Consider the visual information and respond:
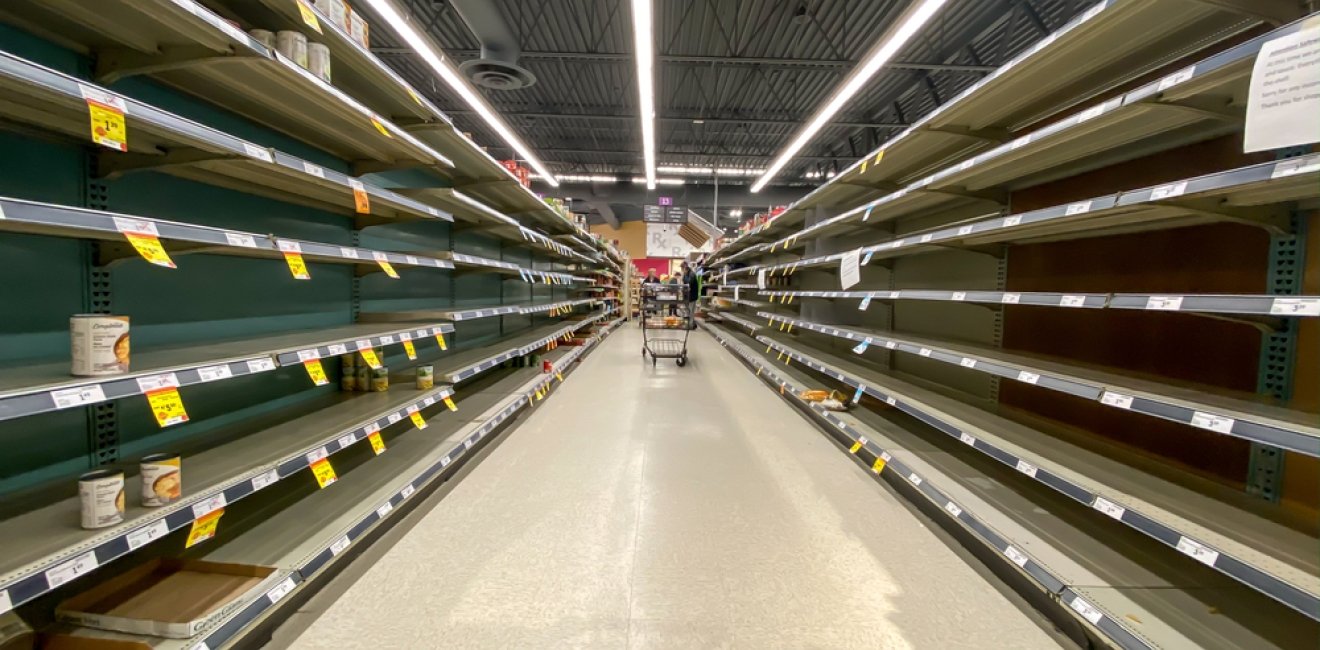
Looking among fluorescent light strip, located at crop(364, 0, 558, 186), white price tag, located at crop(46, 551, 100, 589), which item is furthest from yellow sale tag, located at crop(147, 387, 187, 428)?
fluorescent light strip, located at crop(364, 0, 558, 186)

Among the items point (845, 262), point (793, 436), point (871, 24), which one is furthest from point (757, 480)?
point (871, 24)

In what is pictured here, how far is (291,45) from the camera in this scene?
153cm

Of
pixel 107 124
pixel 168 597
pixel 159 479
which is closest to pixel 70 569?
pixel 159 479

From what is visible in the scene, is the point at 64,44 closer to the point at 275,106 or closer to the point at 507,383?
the point at 275,106

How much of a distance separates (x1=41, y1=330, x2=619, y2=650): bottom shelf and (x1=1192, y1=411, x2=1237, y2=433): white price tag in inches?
90.4

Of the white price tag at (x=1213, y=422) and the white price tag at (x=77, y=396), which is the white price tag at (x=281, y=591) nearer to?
the white price tag at (x=77, y=396)

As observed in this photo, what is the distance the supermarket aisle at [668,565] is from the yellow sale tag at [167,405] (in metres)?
0.71

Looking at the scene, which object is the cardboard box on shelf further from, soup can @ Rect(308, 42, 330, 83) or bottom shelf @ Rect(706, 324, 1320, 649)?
bottom shelf @ Rect(706, 324, 1320, 649)

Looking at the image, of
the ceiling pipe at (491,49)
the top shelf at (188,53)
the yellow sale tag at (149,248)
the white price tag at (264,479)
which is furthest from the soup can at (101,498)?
the ceiling pipe at (491,49)

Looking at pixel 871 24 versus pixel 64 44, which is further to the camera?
pixel 871 24

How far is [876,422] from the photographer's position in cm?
296

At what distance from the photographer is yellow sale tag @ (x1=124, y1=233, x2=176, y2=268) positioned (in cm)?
103

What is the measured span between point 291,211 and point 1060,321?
3535mm

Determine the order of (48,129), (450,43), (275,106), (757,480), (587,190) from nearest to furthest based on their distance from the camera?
(48,129), (275,106), (757,480), (450,43), (587,190)
